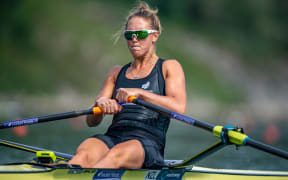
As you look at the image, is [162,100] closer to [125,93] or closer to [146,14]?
[125,93]

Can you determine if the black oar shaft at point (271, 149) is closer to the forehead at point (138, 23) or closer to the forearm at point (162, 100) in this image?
the forearm at point (162, 100)

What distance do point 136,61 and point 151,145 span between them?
3.53 feet

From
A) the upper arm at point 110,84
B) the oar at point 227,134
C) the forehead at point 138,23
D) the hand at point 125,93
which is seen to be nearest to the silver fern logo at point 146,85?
the hand at point 125,93

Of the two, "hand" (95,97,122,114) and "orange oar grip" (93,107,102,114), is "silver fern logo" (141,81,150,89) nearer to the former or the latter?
"hand" (95,97,122,114)

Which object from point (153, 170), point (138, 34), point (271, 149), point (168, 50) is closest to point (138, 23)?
point (138, 34)

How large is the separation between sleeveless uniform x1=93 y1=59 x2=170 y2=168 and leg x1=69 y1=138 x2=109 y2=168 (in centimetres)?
9

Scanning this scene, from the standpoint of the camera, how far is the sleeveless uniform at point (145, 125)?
4246 mm

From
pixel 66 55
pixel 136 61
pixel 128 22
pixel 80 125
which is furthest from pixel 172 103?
pixel 66 55

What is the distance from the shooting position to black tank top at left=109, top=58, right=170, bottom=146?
14.4ft

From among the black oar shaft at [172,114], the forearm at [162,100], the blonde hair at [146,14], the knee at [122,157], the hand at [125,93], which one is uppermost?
the blonde hair at [146,14]

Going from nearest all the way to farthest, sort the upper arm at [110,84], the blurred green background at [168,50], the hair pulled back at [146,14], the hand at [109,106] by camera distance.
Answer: the hand at [109,106]
the hair pulled back at [146,14]
the upper arm at [110,84]
the blurred green background at [168,50]

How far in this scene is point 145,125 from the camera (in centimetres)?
436

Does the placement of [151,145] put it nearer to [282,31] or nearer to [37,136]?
[37,136]

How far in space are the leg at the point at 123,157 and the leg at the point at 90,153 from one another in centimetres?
17
